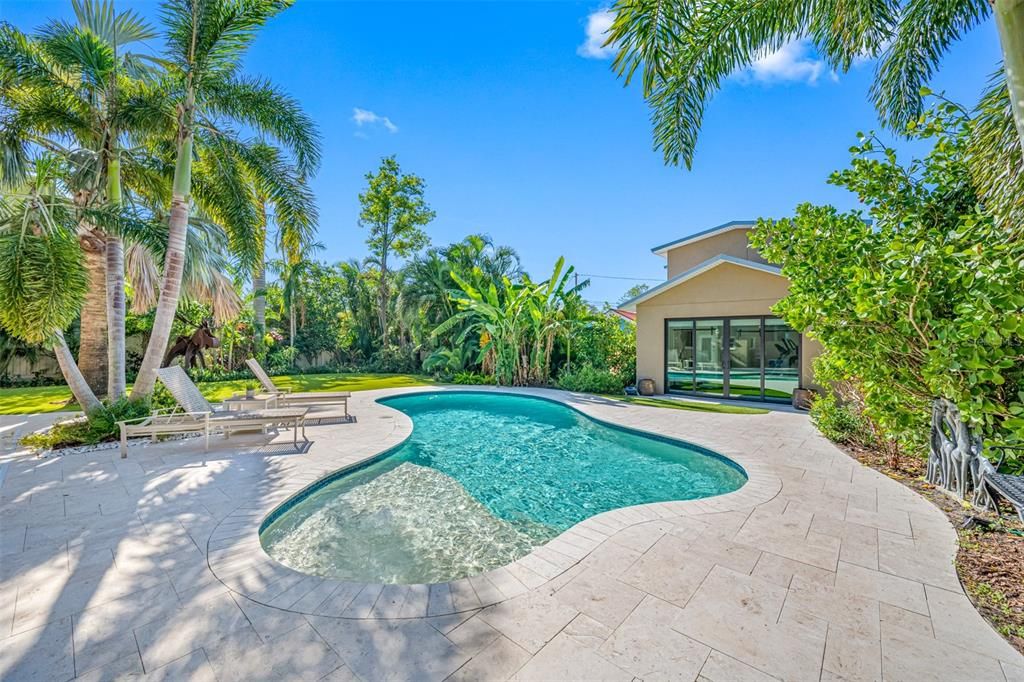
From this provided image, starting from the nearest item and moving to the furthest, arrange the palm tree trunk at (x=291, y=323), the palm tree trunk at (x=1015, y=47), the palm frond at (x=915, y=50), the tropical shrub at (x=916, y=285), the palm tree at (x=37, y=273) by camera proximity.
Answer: the palm tree trunk at (x=1015, y=47)
the tropical shrub at (x=916, y=285)
the palm tree at (x=37, y=273)
the palm frond at (x=915, y=50)
the palm tree trunk at (x=291, y=323)

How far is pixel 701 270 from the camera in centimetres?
Result: 1377

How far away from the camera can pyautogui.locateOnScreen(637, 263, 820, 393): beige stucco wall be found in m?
12.8

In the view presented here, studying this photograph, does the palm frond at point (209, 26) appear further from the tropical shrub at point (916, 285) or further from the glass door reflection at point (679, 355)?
the glass door reflection at point (679, 355)

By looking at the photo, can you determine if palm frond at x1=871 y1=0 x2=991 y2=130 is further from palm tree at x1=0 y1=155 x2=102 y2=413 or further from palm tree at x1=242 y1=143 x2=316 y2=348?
palm tree at x1=0 y1=155 x2=102 y2=413

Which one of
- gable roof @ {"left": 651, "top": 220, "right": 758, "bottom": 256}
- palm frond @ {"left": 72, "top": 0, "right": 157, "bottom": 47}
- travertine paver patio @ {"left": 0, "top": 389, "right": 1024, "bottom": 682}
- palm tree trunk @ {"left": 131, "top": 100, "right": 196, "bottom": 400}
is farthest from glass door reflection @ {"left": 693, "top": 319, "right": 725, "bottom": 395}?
palm frond @ {"left": 72, "top": 0, "right": 157, "bottom": 47}

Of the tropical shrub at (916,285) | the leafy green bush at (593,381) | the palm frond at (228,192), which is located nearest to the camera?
the tropical shrub at (916,285)

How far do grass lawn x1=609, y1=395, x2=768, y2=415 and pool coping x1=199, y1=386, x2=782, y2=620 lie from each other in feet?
21.9

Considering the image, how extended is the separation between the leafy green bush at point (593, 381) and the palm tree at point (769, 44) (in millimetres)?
9226

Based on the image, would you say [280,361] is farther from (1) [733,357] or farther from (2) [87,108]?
(1) [733,357]

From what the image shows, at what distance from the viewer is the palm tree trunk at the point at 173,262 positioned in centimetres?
871

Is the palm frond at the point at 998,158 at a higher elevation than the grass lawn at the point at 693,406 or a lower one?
higher

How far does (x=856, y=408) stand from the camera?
780 centimetres

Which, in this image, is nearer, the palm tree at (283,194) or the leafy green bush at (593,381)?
the palm tree at (283,194)

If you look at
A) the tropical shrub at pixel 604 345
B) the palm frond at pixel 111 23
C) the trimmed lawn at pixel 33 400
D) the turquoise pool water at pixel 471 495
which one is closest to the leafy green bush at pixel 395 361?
the tropical shrub at pixel 604 345
